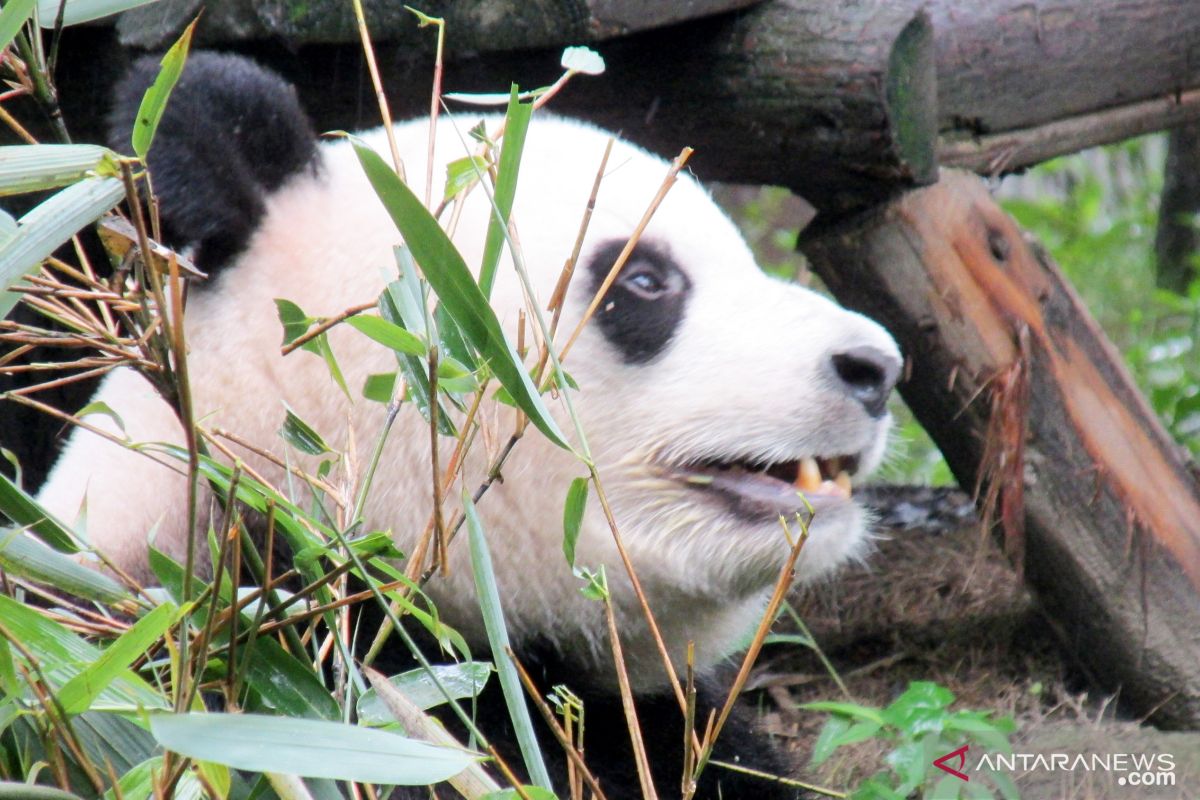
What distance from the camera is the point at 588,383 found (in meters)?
1.85

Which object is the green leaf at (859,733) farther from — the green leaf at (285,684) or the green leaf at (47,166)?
the green leaf at (47,166)

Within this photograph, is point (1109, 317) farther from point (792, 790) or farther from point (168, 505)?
point (168, 505)

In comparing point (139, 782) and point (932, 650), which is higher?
point (139, 782)

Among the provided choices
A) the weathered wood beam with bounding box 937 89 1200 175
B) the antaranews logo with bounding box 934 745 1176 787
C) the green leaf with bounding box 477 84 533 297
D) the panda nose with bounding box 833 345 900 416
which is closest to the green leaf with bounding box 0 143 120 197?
the green leaf with bounding box 477 84 533 297

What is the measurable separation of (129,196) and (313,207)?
0.92m

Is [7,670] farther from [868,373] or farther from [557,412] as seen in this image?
[868,373]

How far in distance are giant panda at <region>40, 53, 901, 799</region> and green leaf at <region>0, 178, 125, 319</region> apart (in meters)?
0.60

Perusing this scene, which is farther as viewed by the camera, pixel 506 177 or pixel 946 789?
pixel 946 789

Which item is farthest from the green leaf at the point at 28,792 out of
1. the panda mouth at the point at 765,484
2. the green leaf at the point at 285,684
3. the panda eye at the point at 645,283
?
the panda eye at the point at 645,283

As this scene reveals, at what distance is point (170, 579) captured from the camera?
124 cm

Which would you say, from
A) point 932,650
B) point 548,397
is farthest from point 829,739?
point 932,650

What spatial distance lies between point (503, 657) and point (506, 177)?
48 centimetres

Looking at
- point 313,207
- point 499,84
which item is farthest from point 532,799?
point 499,84

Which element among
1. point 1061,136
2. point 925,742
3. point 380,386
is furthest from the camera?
point 1061,136
